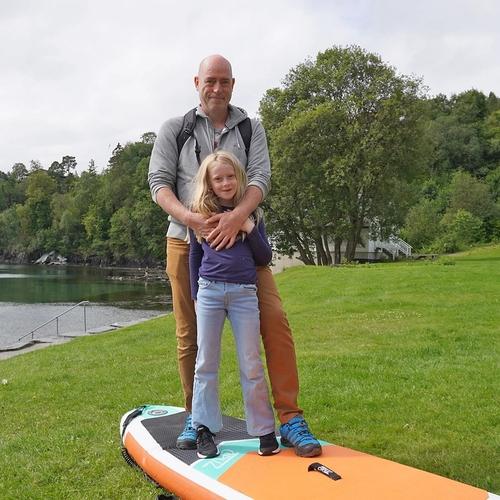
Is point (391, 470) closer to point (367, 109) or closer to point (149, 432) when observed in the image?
point (149, 432)

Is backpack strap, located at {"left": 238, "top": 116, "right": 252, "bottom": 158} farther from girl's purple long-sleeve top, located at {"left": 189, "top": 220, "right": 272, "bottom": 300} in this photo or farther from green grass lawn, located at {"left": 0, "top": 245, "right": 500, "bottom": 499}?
green grass lawn, located at {"left": 0, "top": 245, "right": 500, "bottom": 499}

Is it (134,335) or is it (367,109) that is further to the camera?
(367,109)

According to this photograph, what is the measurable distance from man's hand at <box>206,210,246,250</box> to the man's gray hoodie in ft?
1.46

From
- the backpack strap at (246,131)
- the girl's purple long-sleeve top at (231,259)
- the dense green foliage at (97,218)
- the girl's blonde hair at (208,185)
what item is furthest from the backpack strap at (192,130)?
the dense green foliage at (97,218)

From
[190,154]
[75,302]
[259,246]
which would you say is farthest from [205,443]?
[75,302]

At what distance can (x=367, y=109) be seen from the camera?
3412 cm

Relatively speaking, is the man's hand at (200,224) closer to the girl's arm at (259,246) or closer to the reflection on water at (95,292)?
the girl's arm at (259,246)

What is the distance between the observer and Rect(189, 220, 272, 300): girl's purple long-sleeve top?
3.97m

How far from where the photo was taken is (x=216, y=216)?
3.96 metres

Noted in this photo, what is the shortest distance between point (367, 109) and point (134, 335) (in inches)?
966

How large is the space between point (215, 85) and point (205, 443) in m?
2.64

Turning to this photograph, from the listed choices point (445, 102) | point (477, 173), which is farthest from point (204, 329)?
point (445, 102)

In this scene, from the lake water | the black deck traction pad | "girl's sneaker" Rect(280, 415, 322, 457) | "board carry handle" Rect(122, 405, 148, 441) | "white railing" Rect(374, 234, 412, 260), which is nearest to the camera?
"girl's sneaker" Rect(280, 415, 322, 457)

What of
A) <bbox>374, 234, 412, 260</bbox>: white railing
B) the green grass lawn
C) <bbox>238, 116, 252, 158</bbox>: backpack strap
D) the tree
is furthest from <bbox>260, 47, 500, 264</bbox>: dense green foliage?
<bbox>238, 116, 252, 158</bbox>: backpack strap
